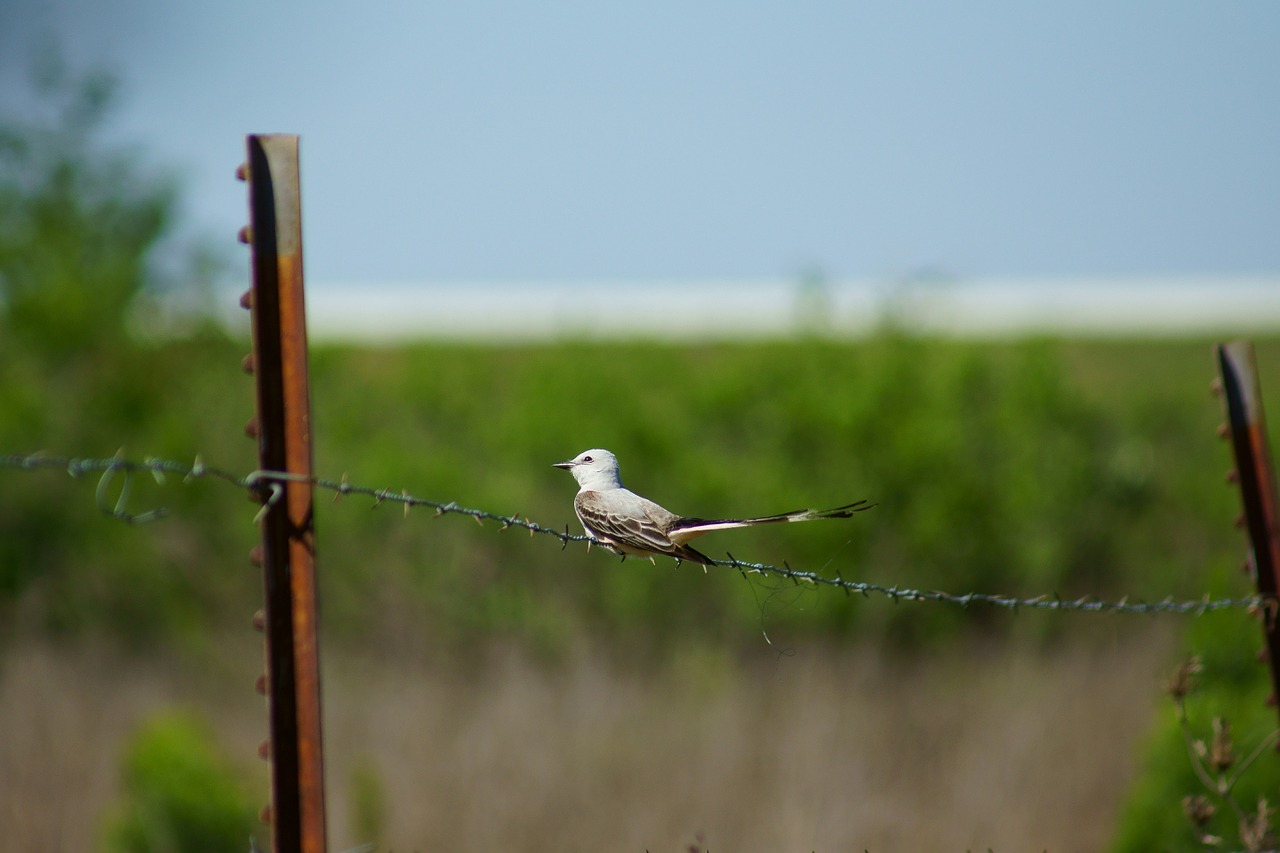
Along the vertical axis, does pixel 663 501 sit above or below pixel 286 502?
above

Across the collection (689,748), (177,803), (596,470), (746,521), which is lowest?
(689,748)

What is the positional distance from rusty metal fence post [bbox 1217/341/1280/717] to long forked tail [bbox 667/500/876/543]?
55.6 inches

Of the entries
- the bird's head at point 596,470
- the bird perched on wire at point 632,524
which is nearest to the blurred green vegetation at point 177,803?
the bird's head at point 596,470

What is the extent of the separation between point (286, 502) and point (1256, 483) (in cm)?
296

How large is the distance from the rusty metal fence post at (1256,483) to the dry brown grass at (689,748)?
7561 millimetres

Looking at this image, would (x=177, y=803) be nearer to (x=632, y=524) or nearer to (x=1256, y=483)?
(x=632, y=524)

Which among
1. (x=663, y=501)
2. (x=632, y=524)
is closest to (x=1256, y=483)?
(x=632, y=524)

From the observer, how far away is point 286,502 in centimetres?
212

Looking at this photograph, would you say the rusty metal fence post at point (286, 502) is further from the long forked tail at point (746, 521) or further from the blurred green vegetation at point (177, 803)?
the blurred green vegetation at point (177, 803)

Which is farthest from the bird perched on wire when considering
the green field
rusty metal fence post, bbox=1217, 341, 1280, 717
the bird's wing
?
the green field

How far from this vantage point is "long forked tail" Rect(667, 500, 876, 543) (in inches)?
93.1

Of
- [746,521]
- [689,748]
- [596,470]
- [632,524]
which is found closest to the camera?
[746,521]

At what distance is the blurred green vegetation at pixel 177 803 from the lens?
30.9ft

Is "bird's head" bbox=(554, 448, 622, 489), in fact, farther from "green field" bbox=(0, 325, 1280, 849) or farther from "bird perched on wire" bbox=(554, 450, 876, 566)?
"green field" bbox=(0, 325, 1280, 849)
